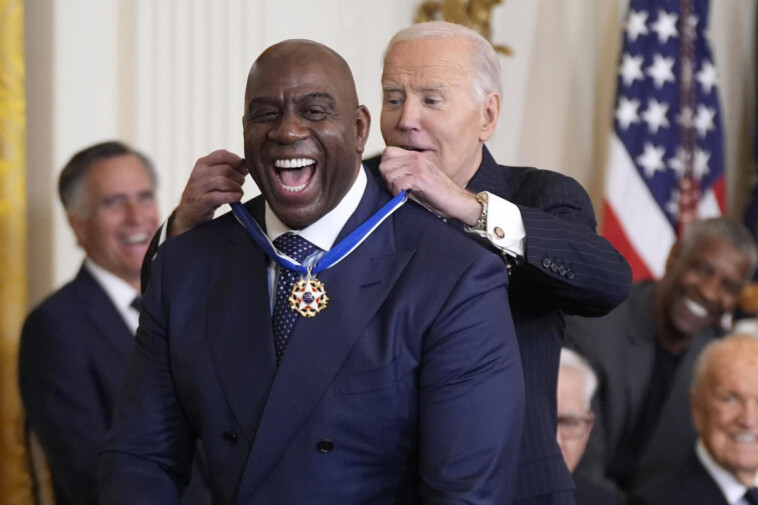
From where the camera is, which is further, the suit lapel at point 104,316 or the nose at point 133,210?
the nose at point 133,210

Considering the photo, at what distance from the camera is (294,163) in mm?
2119

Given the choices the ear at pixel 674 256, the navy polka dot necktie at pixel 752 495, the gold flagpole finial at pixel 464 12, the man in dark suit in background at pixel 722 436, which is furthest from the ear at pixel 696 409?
the gold flagpole finial at pixel 464 12

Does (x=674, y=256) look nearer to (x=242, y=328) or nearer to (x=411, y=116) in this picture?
(x=411, y=116)

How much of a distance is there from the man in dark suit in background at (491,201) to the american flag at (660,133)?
406 centimetres

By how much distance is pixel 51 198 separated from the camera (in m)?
5.03

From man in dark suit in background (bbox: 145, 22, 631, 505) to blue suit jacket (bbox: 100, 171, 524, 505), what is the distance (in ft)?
1.01

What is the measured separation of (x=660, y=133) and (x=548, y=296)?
4468 millimetres

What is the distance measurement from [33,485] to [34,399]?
63 cm

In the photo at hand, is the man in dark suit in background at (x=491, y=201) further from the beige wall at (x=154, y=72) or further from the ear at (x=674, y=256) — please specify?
the ear at (x=674, y=256)

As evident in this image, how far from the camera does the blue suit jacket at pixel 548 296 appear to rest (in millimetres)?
2609

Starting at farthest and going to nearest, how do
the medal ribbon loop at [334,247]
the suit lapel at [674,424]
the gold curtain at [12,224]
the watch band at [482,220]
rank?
1. the suit lapel at [674,424]
2. the gold curtain at [12,224]
3. the watch band at [482,220]
4. the medal ribbon loop at [334,247]

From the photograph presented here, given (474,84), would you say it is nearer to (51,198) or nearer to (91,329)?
(91,329)

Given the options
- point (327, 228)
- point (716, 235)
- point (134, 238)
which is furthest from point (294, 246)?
point (716, 235)

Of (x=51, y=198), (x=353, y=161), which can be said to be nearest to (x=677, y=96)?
(x=51, y=198)
